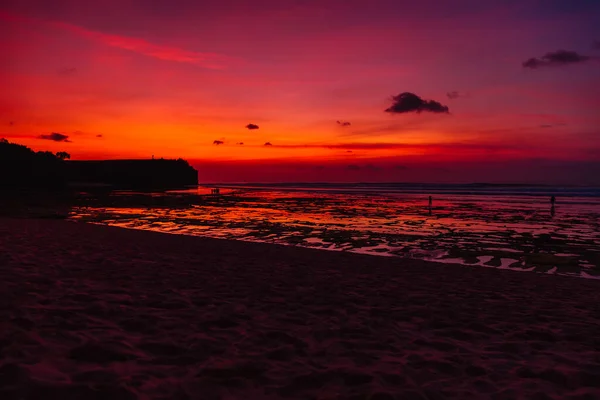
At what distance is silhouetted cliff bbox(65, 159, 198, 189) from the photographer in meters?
154

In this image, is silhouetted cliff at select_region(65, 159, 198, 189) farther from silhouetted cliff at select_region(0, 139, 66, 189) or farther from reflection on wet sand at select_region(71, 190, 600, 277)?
reflection on wet sand at select_region(71, 190, 600, 277)

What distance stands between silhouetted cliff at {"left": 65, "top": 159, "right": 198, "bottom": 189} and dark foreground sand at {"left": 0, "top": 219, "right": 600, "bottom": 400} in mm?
144744

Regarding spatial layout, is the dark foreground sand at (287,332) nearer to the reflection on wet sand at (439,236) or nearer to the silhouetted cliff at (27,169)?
the reflection on wet sand at (439,236)

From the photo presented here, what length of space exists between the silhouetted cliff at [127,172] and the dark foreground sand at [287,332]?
145m

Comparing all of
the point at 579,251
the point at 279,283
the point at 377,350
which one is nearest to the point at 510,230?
the point at 579,251

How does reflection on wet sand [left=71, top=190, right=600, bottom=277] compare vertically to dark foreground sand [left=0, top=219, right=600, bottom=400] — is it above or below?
below

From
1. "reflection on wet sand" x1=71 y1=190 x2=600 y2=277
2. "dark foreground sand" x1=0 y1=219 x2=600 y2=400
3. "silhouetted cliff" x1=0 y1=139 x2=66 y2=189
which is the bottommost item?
"reflection on wet sand" x1=71 y1=190 x2=600 y2=277

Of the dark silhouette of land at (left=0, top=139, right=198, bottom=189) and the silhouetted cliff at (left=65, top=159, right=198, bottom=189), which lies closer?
the dark silhouette of land at (left=0, top=139, right=198, bottom=189)

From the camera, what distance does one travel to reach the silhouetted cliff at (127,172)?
154 m

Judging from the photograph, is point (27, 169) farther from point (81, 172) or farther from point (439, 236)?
point (439, 236)

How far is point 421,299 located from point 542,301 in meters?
2.81

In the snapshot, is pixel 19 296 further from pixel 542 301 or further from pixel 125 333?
pixel 542 301

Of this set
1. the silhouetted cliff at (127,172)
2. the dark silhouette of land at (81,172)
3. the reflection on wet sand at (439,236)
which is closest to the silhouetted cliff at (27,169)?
the dark silhouette of land at (81,172)

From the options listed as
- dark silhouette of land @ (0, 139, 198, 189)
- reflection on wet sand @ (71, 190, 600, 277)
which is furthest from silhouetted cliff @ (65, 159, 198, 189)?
reflection on wet sand @ (71, 190, 600, 277)
